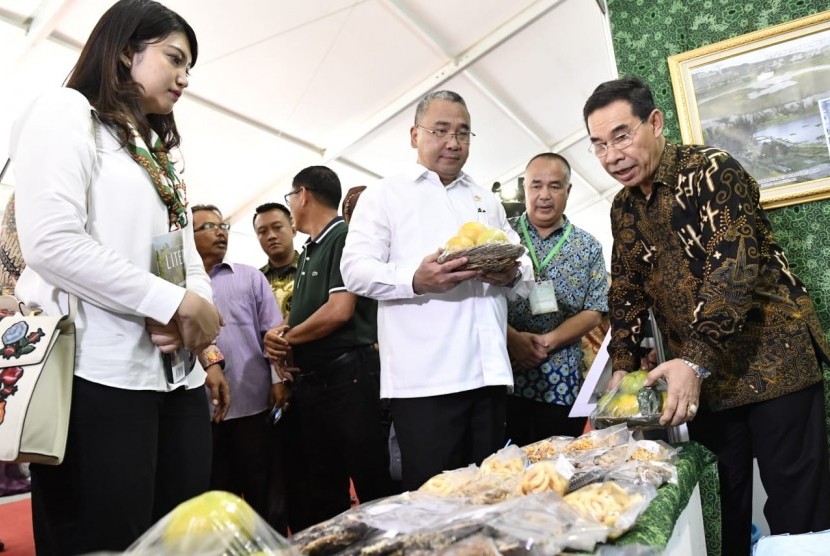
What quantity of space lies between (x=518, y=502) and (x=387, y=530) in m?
0.16

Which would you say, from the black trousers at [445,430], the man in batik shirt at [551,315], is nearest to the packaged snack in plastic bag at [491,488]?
the black trousers at [445,430]

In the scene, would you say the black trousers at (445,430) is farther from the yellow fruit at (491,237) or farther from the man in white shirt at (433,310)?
the yellow fruit at (491,237)

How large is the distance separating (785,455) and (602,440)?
1.81 feet

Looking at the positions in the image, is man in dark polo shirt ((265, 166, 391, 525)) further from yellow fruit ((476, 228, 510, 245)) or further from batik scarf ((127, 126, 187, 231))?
batik scarf ((127, 126, 187, 231))

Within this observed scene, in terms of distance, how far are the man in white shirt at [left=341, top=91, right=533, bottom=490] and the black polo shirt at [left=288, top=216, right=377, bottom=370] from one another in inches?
18.8

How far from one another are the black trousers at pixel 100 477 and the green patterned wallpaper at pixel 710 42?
200 cm

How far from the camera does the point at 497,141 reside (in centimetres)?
993

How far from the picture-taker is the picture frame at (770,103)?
6.68 ft

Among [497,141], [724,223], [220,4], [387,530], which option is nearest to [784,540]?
[724,223]

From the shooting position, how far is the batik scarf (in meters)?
1.17

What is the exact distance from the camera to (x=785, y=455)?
4.83ft

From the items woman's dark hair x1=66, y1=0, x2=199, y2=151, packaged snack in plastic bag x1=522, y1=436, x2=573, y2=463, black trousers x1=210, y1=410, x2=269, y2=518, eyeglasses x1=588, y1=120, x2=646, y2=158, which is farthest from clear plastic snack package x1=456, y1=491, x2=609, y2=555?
black trousers x1=210, y1=410, x2=269, y2=518

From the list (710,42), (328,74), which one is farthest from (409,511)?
(328,74)

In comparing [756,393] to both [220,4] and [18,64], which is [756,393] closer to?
[220,4]
